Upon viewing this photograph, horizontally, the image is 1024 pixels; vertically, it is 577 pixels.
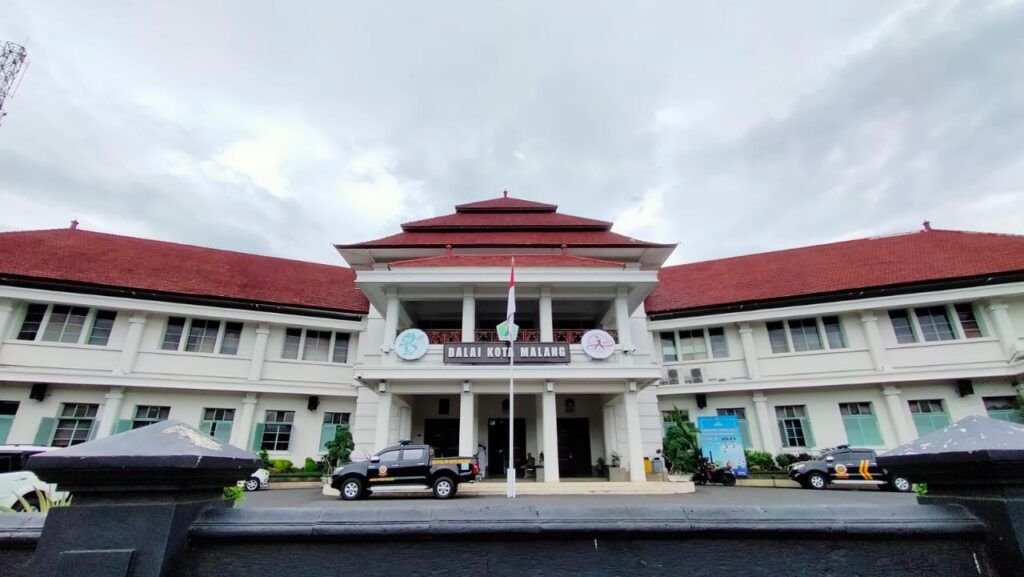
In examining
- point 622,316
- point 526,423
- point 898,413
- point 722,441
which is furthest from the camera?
point 526,423

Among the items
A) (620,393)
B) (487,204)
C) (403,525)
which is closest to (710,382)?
(620,393)

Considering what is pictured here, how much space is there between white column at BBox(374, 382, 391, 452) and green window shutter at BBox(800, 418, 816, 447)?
50.4 feet

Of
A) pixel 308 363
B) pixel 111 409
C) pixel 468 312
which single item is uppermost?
pixel 468 312

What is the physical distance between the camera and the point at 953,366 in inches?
602

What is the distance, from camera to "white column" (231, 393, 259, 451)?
54.3 feet

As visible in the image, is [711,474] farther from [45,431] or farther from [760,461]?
[45,431]

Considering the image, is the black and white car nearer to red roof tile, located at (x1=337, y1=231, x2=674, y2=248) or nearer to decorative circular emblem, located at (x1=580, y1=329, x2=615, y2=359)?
decorative circular emblem, located at (x1=580, y1=329, x2=615, y2=359)

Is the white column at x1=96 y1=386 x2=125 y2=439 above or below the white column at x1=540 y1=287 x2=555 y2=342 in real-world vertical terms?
below

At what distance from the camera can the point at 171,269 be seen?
1823 cm

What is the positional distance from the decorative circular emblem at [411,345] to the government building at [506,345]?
7 centimetres

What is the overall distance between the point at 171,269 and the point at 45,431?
266 inches

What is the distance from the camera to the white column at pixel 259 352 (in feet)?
55.9

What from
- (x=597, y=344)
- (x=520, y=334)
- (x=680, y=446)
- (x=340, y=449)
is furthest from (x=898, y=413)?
(x=340, y=449)

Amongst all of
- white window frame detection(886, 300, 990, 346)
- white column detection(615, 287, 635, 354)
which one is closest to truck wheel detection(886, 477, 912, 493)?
white window frame detection(886, 300, 990, 346)
